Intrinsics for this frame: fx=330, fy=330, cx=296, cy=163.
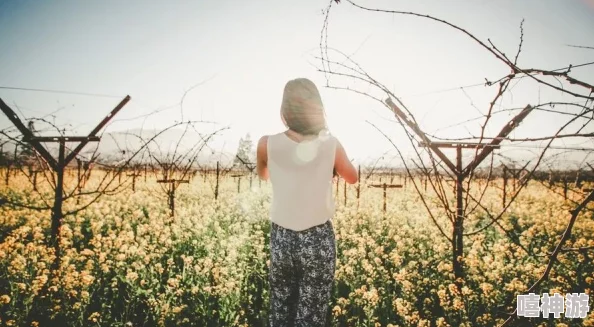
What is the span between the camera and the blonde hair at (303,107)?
186cm

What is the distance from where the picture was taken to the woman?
1.86 m

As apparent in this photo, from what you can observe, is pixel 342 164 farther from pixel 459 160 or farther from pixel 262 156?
pixel 459 160

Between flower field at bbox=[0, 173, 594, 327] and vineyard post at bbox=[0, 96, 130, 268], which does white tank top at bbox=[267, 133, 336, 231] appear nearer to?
flower field at bbox=[0, 173, 594, 327]

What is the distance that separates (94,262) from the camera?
16.8ft

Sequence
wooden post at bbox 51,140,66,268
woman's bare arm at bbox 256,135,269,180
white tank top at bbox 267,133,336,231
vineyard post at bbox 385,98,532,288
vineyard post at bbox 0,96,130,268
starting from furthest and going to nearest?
wooden post at bbox 51,140,66,268 → vineyard post at bbox 0,96,130,268 → vineyard post at bbox 385,98,532,288 → woman's bare arm at bbox 256,135,269,180 → white tank top at bbox 267,133,336,231

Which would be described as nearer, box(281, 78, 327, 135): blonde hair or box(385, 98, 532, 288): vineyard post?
box(281, 78, 327, 135): blonde hair

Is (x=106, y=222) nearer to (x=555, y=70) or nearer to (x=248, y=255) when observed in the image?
(x=248, y=255)

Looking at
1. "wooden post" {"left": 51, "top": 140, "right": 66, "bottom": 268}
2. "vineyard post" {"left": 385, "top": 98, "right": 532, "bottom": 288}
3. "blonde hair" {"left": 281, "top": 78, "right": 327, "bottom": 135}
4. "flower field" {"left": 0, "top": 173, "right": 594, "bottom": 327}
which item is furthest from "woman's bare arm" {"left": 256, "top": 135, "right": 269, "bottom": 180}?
"wooden post" {"left": 51, "top": 140, "right": 66, "bottom": 268}

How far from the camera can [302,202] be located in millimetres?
1875

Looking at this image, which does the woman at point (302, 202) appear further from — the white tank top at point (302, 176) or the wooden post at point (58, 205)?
the wooden post at point (58, 205)

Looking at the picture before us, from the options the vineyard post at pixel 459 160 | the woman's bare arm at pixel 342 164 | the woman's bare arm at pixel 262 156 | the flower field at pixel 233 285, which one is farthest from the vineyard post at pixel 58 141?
the vineyard post at pixel 459 160

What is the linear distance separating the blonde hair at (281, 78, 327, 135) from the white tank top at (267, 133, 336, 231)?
0.25 ft

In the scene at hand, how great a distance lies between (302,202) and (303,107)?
1.76 feet

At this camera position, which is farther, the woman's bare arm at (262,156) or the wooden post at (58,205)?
the wooden post at (58,205)
